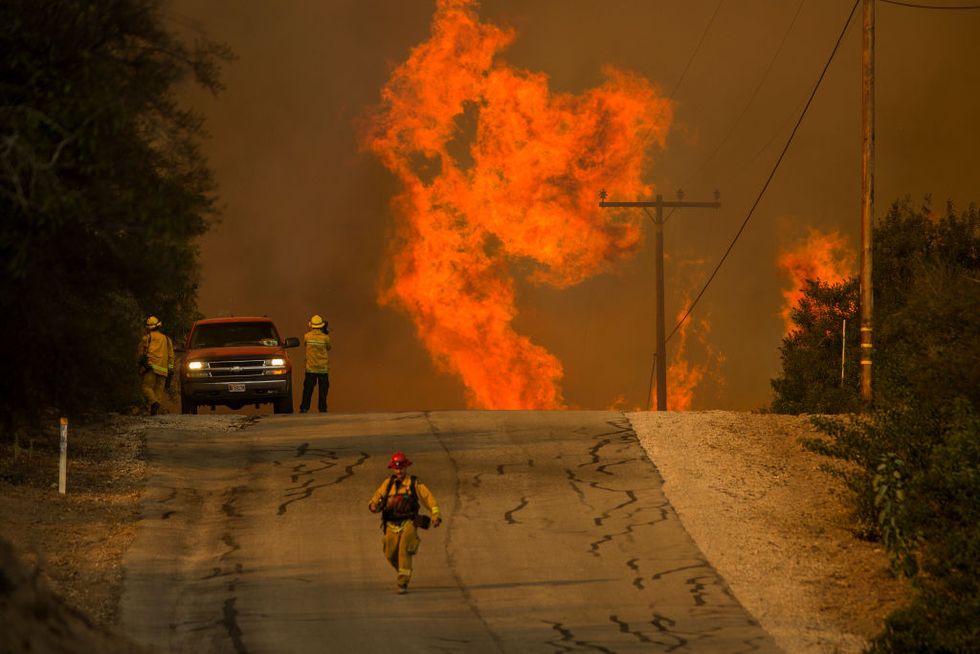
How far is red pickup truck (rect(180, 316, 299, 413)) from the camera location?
1084 inches

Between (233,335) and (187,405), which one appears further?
(233,335)

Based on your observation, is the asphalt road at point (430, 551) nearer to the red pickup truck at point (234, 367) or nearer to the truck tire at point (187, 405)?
the red pickup truck at point (234, 367)

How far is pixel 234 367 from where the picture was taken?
27.5 m

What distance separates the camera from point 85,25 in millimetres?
10469

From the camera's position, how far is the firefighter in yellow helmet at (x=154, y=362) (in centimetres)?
2644

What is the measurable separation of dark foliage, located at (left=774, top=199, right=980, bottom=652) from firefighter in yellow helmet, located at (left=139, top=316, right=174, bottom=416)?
13.7 metres

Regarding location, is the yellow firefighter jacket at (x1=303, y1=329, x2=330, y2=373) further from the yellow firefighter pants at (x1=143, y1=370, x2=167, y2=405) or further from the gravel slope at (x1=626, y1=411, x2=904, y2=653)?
the gravel slope at (x1=626, y1=411, x2=904, y2=653)

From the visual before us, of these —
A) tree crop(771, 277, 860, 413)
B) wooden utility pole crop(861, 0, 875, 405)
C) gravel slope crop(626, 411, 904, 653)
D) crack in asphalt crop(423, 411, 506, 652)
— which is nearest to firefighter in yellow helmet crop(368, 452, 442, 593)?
crack in asphalt crop(423, 411, 506, 652)

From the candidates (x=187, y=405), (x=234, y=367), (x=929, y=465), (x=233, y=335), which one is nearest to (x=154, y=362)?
(x=234, y=367)

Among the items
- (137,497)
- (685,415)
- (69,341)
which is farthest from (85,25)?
(685,415)

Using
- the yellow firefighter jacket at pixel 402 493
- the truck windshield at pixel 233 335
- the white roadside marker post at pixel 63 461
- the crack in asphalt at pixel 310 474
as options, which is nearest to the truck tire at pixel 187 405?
the truck windshield at pixel 233 335

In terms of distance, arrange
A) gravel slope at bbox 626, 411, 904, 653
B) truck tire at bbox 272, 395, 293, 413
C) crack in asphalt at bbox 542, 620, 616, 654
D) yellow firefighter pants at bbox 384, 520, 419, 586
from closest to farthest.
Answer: crack in asphalt at bbox 542, 620, 616, 654 → gravel slope at bbox 626, 411, 904, 653 → yellow firefighter pants at bbox 384, 520, 419, 586 → truck tire at bbox 272, 395, 293, 413

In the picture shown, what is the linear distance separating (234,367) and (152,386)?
1608 millimetres

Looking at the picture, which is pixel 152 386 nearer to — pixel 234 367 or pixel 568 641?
pixel 234 367
